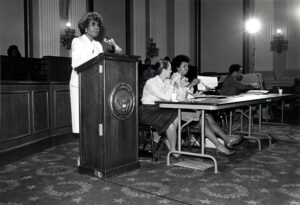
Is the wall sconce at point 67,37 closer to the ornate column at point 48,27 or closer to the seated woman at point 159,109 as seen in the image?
the ornate column at point 48,27

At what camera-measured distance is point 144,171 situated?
337 centimetres

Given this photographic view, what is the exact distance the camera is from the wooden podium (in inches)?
121

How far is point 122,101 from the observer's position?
3225mm

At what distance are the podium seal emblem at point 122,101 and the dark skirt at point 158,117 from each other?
0.47 m

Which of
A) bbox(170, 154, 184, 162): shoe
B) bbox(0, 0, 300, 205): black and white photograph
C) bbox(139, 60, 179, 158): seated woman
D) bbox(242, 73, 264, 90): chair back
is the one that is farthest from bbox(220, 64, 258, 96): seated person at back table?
bbox(170, 154, 184, 162): shoe

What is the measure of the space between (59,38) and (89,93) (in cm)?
548

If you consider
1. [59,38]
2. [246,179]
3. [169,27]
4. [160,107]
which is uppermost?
[169,27]

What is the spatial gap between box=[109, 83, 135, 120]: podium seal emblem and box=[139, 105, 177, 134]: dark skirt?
1.55ft

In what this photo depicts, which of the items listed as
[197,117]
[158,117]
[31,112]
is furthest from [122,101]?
[31,112]

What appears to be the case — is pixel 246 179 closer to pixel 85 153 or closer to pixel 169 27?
pixel 85 153

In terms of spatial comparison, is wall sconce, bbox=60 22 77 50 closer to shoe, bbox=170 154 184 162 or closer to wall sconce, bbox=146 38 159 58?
wall sconce, bbox=146 38 159 58

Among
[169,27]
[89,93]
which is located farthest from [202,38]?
[89,93]

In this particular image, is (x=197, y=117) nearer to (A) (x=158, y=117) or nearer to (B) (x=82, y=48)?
(A) (x=158, y=117)

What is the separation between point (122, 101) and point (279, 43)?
24.5ft
